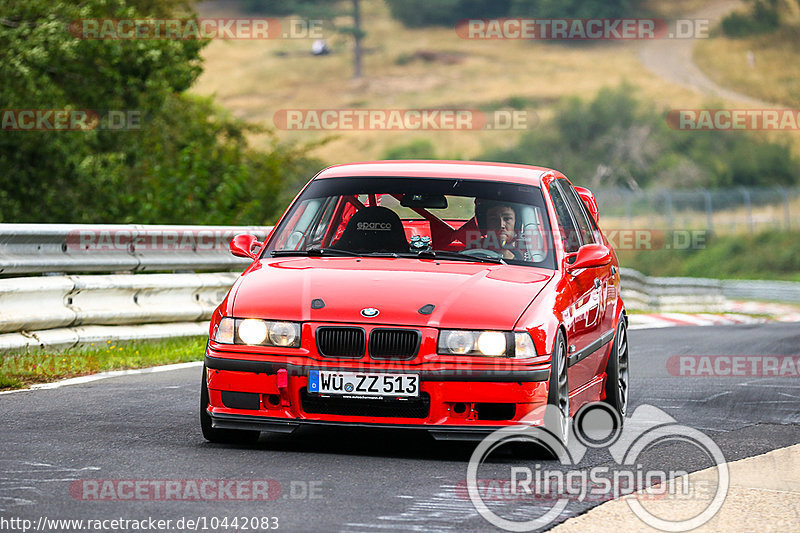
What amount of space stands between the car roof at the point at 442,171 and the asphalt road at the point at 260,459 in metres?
1.55

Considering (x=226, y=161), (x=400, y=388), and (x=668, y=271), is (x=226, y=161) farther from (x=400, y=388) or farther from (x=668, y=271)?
(x=668, y=271)

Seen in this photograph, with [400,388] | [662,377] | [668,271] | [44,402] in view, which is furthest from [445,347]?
[668,271]

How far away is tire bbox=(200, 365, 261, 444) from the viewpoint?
680 cm

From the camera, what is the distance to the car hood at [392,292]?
653 cm

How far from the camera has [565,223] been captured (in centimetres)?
809

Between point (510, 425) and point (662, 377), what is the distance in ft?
15.9

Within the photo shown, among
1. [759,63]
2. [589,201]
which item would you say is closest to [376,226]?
[589,201]

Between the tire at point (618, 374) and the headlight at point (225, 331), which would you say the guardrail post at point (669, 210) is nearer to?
the tire at point (618, 374)

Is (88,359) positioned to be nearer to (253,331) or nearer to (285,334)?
(253,331)

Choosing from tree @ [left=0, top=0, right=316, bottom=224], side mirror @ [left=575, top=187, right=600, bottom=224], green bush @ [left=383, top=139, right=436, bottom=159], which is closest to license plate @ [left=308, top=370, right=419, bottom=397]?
side mirror @ [left=575, top=187, right=600, bottom=224]

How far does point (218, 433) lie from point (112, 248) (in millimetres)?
4783

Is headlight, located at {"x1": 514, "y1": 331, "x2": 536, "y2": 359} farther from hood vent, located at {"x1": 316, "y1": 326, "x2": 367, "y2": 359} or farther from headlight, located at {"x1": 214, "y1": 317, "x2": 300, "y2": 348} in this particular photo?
headlight, located at {"x1": 214, "y1": 317, "x2": 300, "y2": 348}

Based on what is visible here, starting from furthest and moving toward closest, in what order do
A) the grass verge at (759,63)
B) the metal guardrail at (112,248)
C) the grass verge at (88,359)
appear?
1. the grass verge at (759,63)
2. the metal guardrail at (112,248)
3. the grass verge at (88,359)

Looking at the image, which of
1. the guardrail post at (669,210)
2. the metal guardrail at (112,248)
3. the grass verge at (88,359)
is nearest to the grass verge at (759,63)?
the guardrail post at (669,210)
